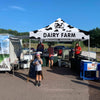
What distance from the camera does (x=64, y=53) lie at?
15961mm

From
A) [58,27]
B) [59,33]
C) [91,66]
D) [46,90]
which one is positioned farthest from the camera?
[58,27]

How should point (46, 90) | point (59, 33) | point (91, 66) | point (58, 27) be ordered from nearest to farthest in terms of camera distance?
point (46, 90) → point (91, 66) → point (59, 33) → point (58, 27)

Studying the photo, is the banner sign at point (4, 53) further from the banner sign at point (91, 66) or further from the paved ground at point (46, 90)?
the banner sign at point (91, 66)

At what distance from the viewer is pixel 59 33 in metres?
7.36

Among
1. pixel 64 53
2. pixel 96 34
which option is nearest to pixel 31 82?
pixel 64 53

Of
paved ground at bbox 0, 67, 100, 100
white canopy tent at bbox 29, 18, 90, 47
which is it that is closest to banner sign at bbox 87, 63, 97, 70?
paved ground at bbox 0, 67, 100, 100

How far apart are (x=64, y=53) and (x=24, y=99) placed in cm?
1179

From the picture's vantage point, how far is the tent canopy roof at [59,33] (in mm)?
7340

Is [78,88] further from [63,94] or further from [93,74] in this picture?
[93,74]

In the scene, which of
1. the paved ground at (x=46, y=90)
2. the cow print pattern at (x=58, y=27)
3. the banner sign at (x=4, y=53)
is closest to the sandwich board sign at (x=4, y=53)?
the banner sign at (x=4, y=53)

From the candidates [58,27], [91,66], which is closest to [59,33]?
[58,27]

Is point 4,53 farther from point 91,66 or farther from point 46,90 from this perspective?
point 91,66

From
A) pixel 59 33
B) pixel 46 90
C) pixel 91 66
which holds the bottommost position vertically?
pixel 46 90

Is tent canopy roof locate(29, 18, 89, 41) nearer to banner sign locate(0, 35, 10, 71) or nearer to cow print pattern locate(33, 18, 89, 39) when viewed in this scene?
cow print pattern locate(33, 18, 89, 39)
